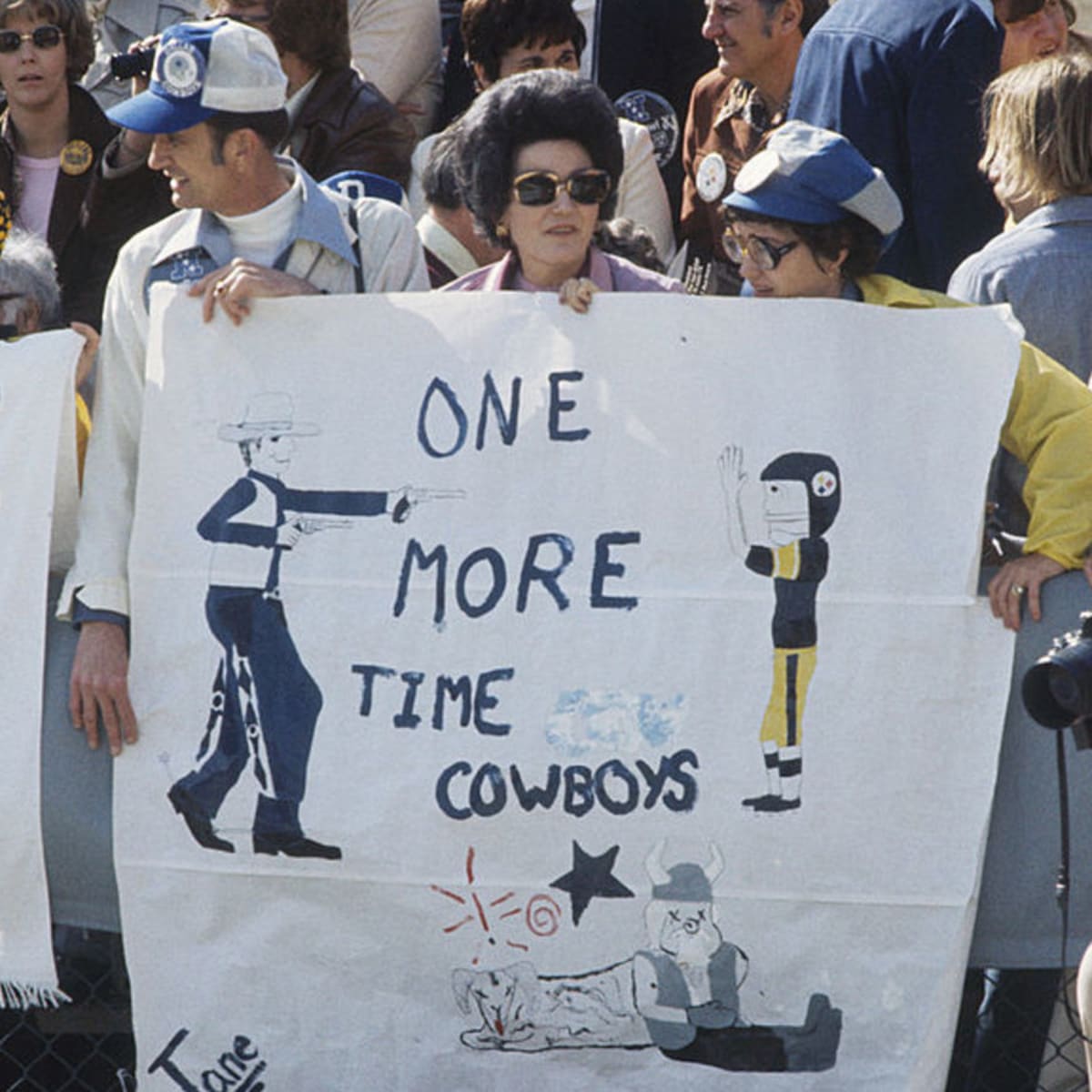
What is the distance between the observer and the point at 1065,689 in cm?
309

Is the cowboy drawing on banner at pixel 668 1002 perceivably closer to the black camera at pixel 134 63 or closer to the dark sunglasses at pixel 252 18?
the black camera at pixel 134 63

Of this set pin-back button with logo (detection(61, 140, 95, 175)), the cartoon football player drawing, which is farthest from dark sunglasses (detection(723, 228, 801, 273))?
pin-back button with logo (detection(61, 140, 95, 175))

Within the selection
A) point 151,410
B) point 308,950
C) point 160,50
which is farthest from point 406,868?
point 160,50

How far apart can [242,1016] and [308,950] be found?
0.57ft

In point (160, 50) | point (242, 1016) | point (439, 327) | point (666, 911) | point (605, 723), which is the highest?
point (160, 50)

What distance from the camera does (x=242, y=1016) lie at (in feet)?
12.6

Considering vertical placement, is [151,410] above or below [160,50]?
below

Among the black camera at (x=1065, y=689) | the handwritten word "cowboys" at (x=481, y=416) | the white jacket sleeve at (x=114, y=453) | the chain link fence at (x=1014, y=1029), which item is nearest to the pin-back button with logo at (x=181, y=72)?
the white jacket sleeve at (x=114, y=453)

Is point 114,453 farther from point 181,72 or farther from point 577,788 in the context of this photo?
point 577,788

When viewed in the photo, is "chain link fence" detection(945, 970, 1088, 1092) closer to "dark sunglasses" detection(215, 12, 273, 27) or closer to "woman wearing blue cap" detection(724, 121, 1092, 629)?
"woman wearing blue cap" detection(724, 121, 1092, 629)

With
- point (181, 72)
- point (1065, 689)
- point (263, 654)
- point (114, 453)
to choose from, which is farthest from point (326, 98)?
point (1065, 689)

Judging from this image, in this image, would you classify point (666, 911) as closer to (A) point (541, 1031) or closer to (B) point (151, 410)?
(A) point (541, 1031)

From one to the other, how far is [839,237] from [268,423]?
1.10 m

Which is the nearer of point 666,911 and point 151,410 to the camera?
point 666,911
